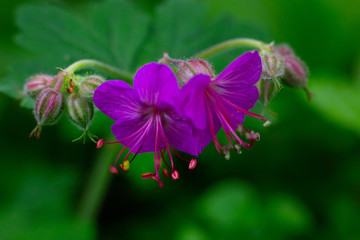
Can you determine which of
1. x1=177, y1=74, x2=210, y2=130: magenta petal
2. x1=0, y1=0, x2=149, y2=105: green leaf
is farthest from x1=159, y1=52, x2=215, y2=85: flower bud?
x1=0, y1=0, x2=149, y2=105: green leaf

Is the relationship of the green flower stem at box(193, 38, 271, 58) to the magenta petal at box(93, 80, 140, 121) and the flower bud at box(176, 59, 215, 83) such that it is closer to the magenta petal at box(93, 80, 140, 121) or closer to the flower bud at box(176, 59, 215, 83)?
the flower bud at box(176, 59, 215, 83)

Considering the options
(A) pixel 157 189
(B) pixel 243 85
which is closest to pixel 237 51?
(B) pixel 243 85

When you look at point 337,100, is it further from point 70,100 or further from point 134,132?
point 70,100

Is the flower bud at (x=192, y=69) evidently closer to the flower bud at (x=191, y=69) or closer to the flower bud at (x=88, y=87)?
the flower bud at (x=191, y=69)

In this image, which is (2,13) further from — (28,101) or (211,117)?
(211,117)

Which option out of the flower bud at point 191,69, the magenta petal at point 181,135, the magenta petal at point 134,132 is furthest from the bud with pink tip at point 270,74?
the magenta petal at point 134,132

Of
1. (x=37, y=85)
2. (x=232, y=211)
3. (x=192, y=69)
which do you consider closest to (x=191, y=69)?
(x=192, y=69)
